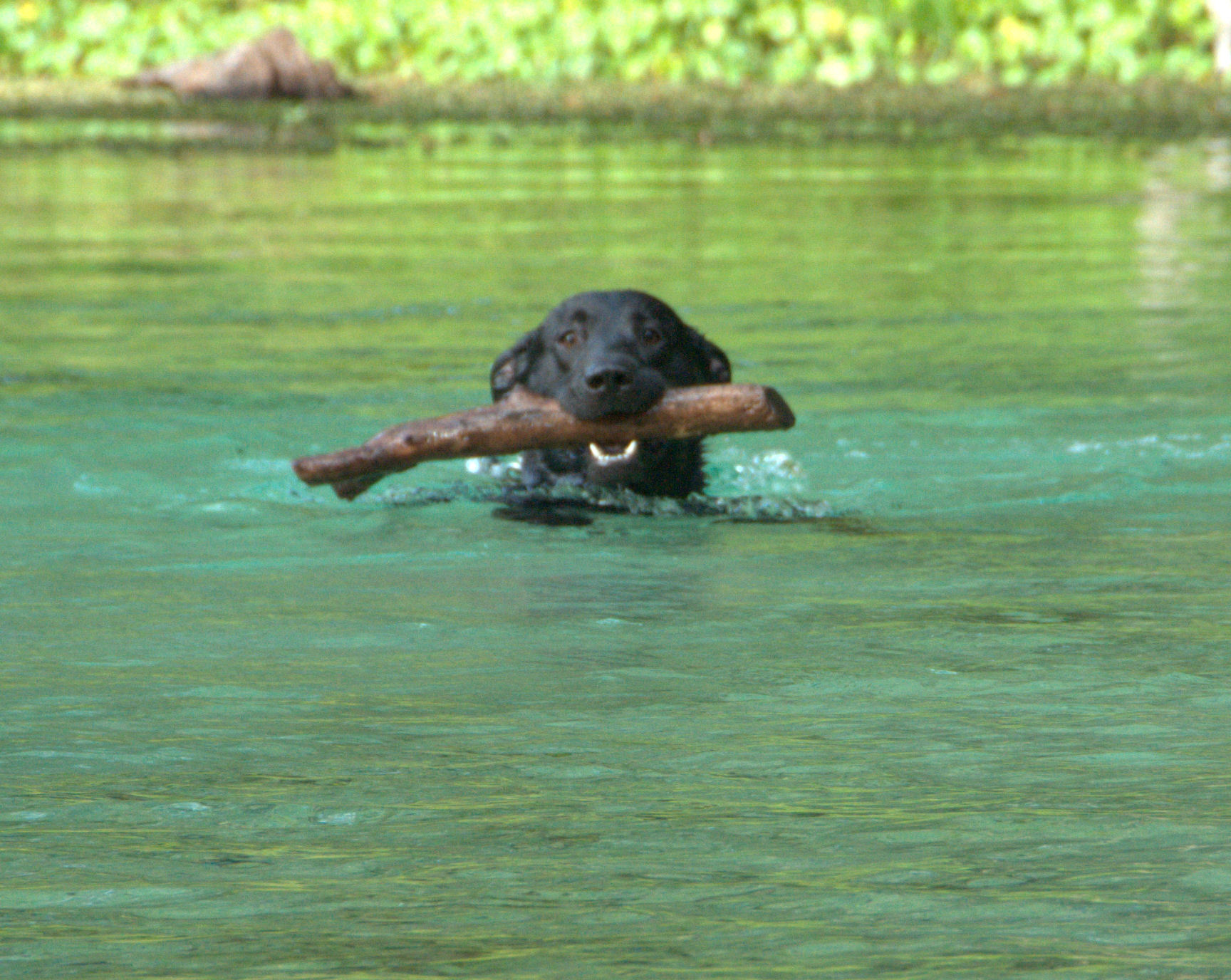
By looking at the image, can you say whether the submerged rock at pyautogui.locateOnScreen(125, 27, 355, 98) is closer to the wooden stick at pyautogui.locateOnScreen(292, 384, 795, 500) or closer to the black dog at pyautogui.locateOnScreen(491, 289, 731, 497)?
the black dog at pyautogui.locateOnScreen(491, 289, 731, 497)

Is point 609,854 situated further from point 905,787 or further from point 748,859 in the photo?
point 905,787

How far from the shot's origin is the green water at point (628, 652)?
2.77 metres

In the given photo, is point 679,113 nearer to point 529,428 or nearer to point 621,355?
point 621,355

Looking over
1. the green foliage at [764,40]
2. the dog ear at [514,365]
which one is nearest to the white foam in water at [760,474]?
the dog ear at [514,365]

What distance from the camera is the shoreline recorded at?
61.4 feet

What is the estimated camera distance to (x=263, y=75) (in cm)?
2231

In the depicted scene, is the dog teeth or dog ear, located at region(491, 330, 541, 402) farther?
dog ear, located at region(491, 330, 541, 402)

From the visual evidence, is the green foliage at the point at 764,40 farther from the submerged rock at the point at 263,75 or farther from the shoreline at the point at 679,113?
the submerged rock at the point at 263,75

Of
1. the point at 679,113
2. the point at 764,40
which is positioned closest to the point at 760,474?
the point at 679,113

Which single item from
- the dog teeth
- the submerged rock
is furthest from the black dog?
the submerged rock

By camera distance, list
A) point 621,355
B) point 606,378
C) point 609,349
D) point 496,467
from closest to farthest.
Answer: point 606,378
point 621,355
point 609,349
point 496,467

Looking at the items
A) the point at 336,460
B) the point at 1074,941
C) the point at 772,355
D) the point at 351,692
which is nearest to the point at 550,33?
the point at 772,355

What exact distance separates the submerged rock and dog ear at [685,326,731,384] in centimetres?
1639

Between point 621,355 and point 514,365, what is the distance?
3.32 ft
